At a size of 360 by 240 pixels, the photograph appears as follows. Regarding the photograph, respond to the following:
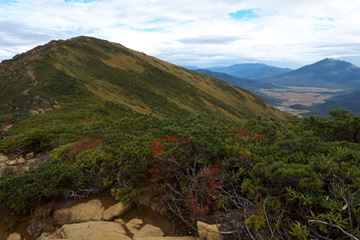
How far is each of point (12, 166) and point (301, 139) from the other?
12.4 meters

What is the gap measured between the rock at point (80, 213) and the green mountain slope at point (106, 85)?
25327mm

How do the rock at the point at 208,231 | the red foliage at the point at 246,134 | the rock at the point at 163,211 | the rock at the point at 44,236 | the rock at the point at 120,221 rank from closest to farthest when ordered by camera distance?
1. the rock at the point at 208,231
2. the rock at the point at 163,211
3. the rock at the point at 120,221
4. the rock at the point at 44,236
5. the red foliage at the point at 246,134

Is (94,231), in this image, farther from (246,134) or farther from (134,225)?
(246,134)

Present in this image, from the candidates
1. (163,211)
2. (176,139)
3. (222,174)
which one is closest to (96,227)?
(163,211)

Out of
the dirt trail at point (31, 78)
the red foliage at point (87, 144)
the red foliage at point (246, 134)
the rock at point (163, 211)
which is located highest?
the dirt trail at point (31, 78)

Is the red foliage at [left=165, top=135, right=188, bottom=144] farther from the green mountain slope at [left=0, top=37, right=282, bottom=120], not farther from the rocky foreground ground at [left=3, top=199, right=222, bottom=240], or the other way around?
the green mountain slope at [left=0, top=37, right=282, bottom=120]

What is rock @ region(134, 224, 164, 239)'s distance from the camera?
32.3ft

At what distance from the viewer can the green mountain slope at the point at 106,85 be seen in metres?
41.2

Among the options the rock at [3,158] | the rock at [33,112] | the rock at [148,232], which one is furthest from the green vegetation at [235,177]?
the rock at [33,112]

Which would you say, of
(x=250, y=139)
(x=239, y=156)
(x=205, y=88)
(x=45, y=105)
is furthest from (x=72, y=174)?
(x=205, y=88)

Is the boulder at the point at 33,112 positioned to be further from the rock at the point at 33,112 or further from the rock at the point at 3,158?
the rock at the point at 3,158

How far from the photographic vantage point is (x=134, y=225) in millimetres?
10406

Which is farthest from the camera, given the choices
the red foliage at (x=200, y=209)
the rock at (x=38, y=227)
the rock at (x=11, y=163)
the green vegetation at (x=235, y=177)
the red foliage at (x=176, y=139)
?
the rock at (x=11, y=163)

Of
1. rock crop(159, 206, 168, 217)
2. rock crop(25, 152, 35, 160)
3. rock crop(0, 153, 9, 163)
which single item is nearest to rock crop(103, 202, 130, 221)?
rock crop(159, 206, 168, 217)
